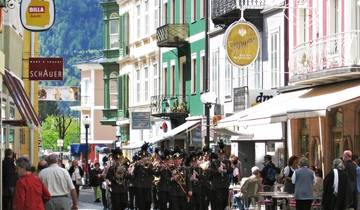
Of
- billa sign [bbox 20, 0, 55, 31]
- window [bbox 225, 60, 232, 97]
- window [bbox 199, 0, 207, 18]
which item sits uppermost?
window [bbox 199, 0, 207, 18]

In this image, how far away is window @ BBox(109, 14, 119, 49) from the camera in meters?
78.4

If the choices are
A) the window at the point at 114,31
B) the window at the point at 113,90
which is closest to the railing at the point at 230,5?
the window at the point at 114,31

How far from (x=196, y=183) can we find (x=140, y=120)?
30.1 m

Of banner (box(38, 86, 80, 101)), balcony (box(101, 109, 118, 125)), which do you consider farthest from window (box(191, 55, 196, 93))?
balcony (box(101, 109, 118, 125))

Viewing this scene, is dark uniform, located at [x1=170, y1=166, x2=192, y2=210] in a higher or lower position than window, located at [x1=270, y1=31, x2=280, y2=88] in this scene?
lower

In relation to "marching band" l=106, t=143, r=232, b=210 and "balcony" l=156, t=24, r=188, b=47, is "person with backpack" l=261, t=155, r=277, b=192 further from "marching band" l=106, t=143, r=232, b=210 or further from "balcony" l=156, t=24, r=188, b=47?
"balcony" l=156, t=24, r=188, b=47

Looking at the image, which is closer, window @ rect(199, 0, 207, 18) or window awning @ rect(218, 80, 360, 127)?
window awning @ rect(218, 80, 360, 127)

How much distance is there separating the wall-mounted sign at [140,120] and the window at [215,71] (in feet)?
36.8

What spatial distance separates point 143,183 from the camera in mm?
36438

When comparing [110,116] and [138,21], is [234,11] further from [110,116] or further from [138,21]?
[110,116]

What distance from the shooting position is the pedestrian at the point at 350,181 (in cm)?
2650

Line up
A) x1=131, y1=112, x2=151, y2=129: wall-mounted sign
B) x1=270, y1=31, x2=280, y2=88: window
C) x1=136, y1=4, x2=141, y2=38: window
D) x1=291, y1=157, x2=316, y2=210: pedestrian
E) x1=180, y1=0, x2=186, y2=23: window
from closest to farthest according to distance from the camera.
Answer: x1=291, y1=157, x2=316, y2=210: pedestrian < x1=270, y1=31, x2=280, y2=88: window < x1=180, y1=0, x2=186, y2=23: window < x1=131, y1=112, x2=151, y2=129: wall-mounted sign < x1=136, y1=4, x2=141, y2=38: window

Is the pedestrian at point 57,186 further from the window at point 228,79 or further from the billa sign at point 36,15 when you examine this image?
the window at point 228,79

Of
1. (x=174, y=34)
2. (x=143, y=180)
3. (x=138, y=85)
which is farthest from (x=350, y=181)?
(x=138, y=85)
